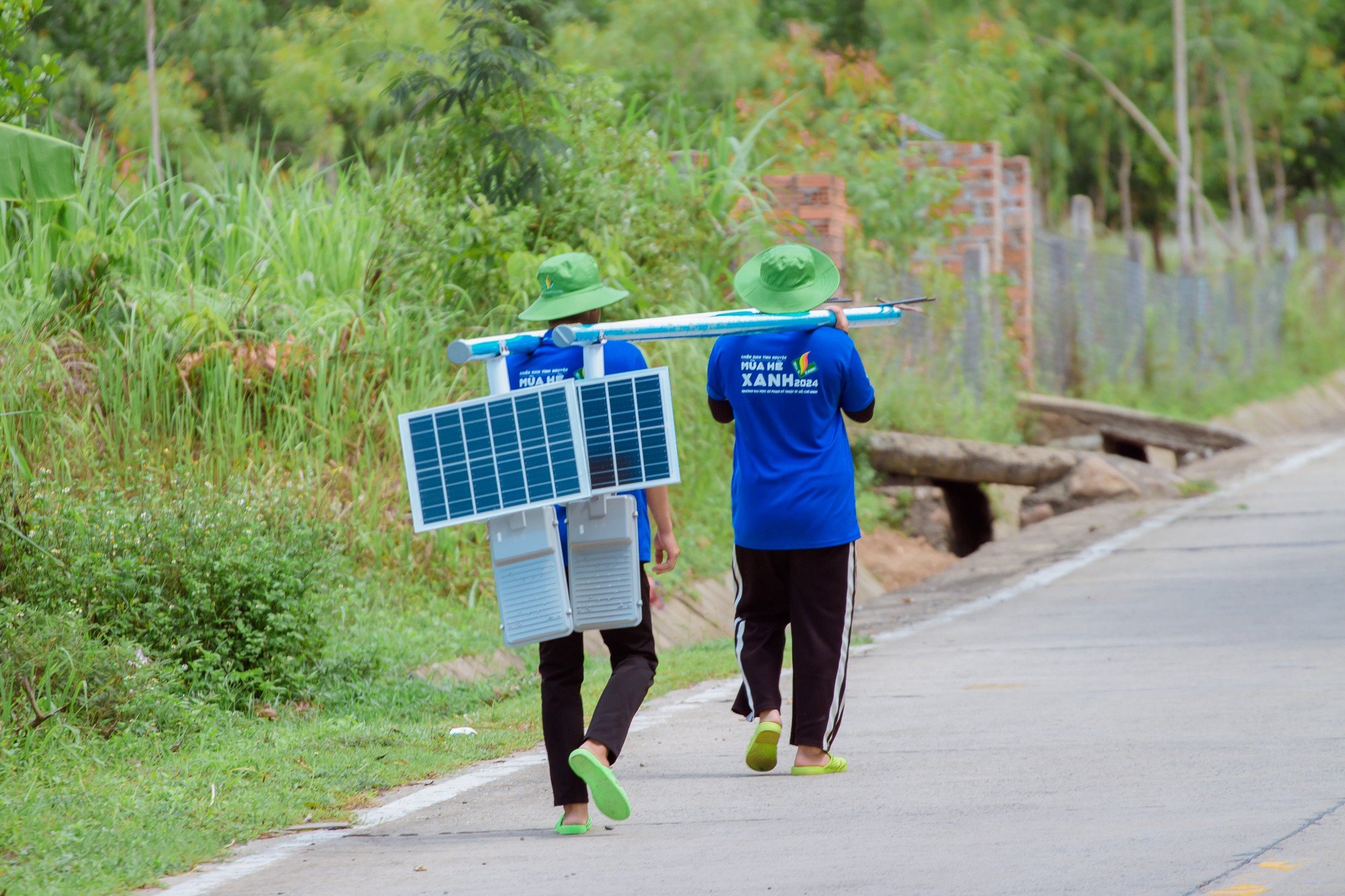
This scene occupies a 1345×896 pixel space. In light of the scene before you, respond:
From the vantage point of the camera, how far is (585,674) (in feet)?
32.2

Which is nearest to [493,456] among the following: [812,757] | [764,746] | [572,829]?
[572,829]

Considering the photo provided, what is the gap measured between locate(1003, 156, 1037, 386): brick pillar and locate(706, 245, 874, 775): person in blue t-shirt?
16993mm

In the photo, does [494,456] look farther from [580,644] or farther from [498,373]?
[580,644]

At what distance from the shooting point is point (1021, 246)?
23781 millimetres

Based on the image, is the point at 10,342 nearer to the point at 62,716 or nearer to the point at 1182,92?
the point at 62,716

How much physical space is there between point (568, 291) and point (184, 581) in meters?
3.21

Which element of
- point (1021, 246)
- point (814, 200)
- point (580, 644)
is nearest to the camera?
point (580, 644)

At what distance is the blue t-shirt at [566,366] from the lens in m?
6.24

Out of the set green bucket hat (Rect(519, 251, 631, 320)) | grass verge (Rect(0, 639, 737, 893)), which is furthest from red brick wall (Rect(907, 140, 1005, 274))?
green bucket hat (Rect(519, 251, 631, 320))

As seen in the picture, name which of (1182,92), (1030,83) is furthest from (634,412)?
(1030,83)

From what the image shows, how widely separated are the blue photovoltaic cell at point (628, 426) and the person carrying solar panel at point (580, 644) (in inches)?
6.6

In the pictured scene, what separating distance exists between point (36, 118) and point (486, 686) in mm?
11940

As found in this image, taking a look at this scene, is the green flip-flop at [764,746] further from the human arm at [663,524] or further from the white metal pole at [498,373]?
the white metal pole at [498,373]

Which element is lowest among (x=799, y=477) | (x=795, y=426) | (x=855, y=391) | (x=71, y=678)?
(x=71, y=678)
